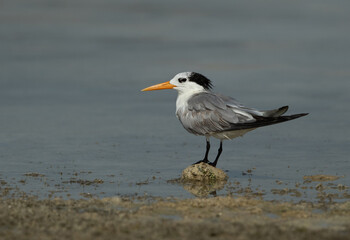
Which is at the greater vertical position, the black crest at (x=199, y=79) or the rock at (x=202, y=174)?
the black crest at (x=199, y=79)

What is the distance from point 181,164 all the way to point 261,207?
3203 millimetres

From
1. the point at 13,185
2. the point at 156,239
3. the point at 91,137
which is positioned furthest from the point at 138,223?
the point at 91,137

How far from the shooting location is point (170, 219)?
5840 mm

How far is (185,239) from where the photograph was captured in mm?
5051

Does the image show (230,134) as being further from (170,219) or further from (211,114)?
(170,219)

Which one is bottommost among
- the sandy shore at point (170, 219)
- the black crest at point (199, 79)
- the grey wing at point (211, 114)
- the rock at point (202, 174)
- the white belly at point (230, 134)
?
the sandy shore at point (170, 219)

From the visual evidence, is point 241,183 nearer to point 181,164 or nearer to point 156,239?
point 181,164

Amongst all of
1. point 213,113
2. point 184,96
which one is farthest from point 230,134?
point 184,96

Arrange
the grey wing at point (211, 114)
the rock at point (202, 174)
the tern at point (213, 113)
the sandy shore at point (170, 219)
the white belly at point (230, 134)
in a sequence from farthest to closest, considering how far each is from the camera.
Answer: the white belly at point (230, 134) < the grey wing at point (211, 114) < the tern at point (213, 113) < the rock at point (202, 174) < the sandy shore at point (170, 219)

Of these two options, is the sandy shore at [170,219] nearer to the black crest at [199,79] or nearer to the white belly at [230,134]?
the white belly at [230,134]

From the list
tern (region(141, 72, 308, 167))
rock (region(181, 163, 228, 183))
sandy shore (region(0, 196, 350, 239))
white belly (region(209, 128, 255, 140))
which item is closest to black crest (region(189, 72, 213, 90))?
tern (region(141, 72, 308, 167))

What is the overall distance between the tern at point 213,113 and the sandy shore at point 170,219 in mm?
2245

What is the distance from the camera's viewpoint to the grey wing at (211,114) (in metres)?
8.95

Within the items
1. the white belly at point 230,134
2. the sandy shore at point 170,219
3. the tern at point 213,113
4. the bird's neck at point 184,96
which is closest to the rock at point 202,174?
the tern at point 213,113
